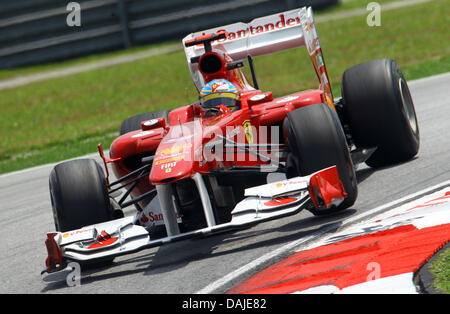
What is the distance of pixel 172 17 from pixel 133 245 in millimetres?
17992

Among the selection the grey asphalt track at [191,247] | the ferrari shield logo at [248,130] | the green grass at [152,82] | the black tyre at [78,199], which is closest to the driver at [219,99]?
the ferrari shield logo at [248,130]

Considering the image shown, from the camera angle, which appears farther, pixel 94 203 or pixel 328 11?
pixel 328 11

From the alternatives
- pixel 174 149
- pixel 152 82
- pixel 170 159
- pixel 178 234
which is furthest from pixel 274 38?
pixel 152 82

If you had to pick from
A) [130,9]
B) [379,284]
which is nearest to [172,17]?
[130,9]

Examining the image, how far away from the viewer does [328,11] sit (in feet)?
80.8

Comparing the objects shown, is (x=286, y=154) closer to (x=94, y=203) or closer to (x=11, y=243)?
(x=94, y=203)

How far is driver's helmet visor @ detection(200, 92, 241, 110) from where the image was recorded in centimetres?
709

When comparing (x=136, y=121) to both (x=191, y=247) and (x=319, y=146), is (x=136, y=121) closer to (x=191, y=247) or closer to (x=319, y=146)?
(x=191, y=247)

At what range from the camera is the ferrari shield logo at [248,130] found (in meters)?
6.81

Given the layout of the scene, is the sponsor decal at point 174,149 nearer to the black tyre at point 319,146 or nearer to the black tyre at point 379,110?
the black tyre at point 319,146

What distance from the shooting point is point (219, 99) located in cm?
709

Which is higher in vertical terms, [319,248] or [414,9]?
[414,9]

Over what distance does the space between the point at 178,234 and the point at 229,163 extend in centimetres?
88

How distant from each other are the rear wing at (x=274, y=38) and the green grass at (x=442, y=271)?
3807 millimetres
